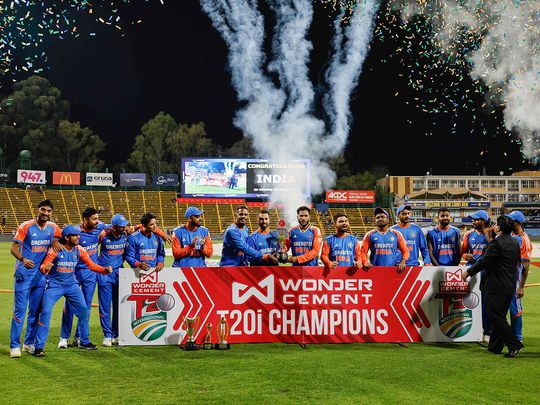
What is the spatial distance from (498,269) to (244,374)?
14.0 feet

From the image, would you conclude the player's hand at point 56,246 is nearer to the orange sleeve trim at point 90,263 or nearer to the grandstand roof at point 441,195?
the orange sleeve trim at point 90,263

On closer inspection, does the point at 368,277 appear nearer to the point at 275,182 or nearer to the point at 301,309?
the point at 301,309

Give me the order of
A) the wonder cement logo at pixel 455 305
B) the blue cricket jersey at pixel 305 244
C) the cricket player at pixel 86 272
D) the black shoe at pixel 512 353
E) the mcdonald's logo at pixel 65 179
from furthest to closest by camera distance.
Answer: the mcdonald's logo at pixel 65 179 → the blue cricket jersey at pixel 305 244 → the wonder cement logo at pixel 455 305 → the cricket player at pixel 86 272 → the black shoe at pixel 512 353

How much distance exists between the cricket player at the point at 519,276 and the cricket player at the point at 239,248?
156 inches

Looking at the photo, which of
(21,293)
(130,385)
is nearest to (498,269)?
(130,385)

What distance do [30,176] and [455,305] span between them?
6848 centimetres

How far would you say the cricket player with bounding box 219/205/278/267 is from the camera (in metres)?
9.55

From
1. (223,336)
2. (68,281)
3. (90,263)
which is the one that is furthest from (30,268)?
(223,336)

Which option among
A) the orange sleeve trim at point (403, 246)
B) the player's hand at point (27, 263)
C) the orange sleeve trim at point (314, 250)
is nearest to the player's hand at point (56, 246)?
the player's hand at point (27, 263)

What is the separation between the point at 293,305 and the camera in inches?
358

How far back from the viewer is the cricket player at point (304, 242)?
9.66 m

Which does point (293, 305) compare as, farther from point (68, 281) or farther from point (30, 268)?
point (30, 268)

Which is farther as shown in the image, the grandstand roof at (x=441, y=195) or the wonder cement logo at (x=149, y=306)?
the grandstand roof at (x=441, y=195)

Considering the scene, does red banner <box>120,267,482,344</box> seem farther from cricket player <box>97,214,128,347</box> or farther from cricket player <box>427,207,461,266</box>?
cricket player <box>427,207,461,266</box>
